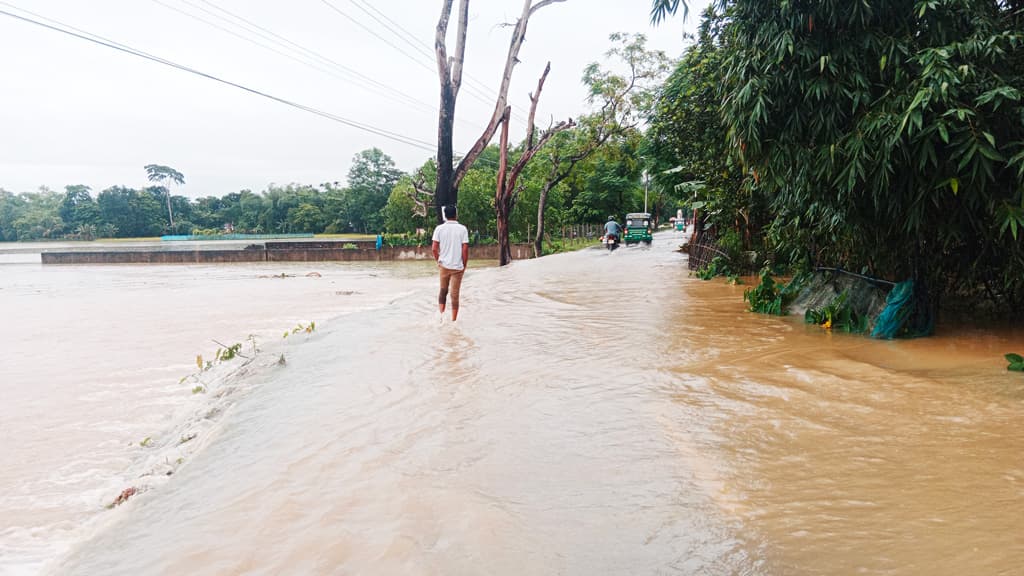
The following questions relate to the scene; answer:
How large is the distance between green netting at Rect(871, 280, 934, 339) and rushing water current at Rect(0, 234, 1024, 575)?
1.23ft

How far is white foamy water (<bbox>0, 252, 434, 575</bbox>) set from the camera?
4.23m

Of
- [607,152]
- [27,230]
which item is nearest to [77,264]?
[607,152]

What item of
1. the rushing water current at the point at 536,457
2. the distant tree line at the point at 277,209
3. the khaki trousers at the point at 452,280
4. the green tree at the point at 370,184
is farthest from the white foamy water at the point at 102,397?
the green tree at the point at 370,184

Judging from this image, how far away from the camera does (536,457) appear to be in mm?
3750

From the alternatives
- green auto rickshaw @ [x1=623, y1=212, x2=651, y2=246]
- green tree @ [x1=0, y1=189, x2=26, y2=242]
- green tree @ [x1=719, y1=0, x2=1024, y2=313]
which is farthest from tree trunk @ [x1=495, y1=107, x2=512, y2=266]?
green tree @ [x1=0, y1=189, x2=26, y2=242]

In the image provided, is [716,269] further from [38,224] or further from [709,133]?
[38,224]

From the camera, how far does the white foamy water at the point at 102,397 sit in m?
4.23

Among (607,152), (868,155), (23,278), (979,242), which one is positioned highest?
(607,152)

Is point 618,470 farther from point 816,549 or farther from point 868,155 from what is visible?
point 868,155

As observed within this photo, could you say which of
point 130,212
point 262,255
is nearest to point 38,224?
point 130,212

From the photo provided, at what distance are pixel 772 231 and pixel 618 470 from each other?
7.54 metres

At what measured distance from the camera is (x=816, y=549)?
254 centimetres

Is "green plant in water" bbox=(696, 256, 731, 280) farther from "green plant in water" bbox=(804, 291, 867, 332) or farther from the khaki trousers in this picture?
the khaki trousers

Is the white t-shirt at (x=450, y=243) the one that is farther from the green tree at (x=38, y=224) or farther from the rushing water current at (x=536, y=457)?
the green tree at (x=38, y=224)
